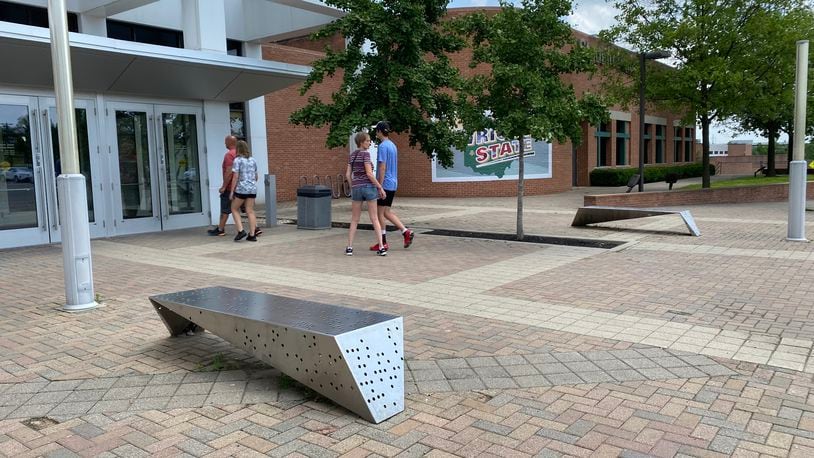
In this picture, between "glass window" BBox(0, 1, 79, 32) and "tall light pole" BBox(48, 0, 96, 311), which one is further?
"glass window" BBox(0, 1, 79, 32)

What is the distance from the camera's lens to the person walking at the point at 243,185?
11.7 metres

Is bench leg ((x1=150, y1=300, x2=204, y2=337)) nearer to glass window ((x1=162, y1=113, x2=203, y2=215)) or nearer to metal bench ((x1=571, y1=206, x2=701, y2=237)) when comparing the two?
glass window ((x1=162, y1=113, x2=203, y2=215))

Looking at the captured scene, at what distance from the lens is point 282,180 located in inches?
869

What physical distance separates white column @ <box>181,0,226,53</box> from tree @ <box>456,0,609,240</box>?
5.26m

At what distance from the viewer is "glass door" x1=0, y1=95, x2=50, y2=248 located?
11.0m

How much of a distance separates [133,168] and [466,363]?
10327 mm

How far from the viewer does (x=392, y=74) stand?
45.5 feet

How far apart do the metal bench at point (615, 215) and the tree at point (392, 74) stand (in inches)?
122

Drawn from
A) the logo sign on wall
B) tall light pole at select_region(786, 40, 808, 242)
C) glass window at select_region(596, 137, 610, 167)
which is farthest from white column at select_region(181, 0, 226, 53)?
glass window at select_region(596, 137, 610, 167)

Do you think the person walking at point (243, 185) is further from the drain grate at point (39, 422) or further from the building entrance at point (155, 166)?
the drain grate at point (39, 422)

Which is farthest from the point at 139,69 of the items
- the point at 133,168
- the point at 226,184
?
the point at 226,184

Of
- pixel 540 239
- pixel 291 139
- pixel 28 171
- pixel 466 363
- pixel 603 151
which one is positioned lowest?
pixel 466 363

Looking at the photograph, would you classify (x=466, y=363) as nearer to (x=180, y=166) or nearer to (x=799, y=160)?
(x=799, y=160)

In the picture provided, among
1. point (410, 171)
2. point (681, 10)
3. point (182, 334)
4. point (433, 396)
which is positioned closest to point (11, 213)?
point (182, 334)
